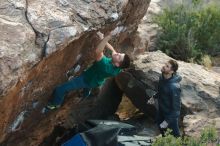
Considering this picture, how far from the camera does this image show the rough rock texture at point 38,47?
17.5 feet

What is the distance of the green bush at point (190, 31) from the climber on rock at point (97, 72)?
257 inches

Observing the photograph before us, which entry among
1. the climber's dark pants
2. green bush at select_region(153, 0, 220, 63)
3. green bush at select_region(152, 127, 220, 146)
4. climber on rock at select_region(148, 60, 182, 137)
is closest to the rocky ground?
the climber's dark pants

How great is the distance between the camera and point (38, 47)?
221 inches

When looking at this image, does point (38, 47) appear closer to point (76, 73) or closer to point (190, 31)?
point (76, 73)

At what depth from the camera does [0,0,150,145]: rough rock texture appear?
5344 millimetres

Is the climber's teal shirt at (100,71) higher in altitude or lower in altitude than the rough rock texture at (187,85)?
higher

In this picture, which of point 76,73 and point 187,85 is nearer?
point 76,73

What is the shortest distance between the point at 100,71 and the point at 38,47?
1.68 m

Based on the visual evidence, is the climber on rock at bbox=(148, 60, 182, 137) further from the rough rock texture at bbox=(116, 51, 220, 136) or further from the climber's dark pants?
the climber's dark pants

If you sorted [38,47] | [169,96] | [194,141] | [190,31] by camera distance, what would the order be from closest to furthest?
[38,47], [194,141], [169,96], [190,31]

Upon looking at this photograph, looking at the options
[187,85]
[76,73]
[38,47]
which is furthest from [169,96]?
[38,47]

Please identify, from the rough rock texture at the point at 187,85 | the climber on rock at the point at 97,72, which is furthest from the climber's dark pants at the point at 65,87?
the rough rock texture at the point at 187,85

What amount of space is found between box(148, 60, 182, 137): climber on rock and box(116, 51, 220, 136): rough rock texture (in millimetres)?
923

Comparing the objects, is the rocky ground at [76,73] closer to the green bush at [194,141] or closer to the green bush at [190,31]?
the green bush at [194,141]
